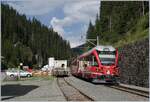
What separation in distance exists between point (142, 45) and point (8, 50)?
12588 centimetres

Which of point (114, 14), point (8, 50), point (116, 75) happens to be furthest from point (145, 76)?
point (8, 50)

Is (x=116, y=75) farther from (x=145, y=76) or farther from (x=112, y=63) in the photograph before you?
(x=145, y=76)

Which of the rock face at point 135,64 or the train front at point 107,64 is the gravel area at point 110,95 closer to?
the rock face at point 135,64

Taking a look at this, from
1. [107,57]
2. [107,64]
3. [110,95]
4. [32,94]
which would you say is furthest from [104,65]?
[110,95]

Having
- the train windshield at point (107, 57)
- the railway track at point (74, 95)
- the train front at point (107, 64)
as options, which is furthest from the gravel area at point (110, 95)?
the train windshield at point (107, 57)

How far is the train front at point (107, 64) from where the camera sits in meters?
39.1

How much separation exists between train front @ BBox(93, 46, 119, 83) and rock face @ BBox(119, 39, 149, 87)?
1566 millimetres

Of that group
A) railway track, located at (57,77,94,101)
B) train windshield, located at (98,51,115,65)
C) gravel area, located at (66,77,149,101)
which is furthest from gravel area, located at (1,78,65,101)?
train windshield, located at (98,51,115,65)

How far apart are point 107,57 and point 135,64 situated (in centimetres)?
257

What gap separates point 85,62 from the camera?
45.5m

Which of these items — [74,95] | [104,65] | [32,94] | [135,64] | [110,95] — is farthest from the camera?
[104,65]

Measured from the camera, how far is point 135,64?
38750 millimetres

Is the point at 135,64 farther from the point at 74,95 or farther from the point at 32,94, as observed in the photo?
the point at 74,95

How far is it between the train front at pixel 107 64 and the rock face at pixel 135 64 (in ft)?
5.14
